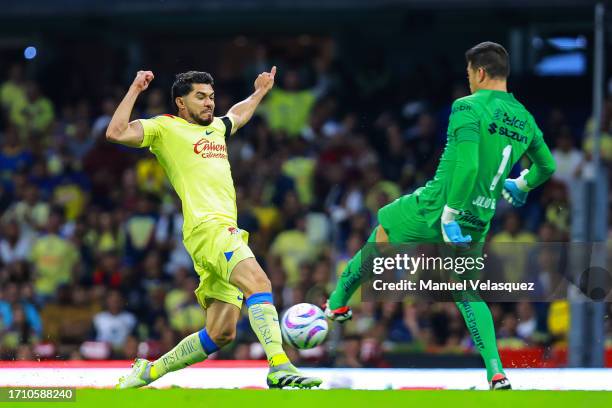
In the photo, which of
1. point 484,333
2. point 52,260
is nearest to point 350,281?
point 484,333

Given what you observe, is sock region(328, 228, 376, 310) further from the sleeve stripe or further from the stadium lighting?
the stadium lighting

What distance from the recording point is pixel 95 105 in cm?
1884

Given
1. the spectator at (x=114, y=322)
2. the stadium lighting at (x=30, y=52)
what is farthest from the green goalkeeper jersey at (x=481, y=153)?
the stadium lighting at (x=30, y=52)

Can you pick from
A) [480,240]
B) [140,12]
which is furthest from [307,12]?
[480,240]

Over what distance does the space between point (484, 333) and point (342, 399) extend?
1.88 m

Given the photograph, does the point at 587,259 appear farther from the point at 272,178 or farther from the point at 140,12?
the point at 140,12

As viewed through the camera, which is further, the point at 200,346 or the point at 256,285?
the point at 200,346

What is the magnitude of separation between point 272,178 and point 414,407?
9056 mm

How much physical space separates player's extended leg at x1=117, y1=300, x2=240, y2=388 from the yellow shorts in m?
0.08

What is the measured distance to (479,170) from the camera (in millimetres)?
9641

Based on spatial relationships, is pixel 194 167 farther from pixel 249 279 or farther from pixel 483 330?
pixel 483 330

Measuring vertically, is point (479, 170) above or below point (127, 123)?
below

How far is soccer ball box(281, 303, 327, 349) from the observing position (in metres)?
9.73

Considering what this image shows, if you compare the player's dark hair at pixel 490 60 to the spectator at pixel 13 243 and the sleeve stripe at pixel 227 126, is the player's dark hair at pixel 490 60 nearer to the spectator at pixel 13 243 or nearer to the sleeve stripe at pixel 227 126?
the sleeve stripe at pixel 227 126
